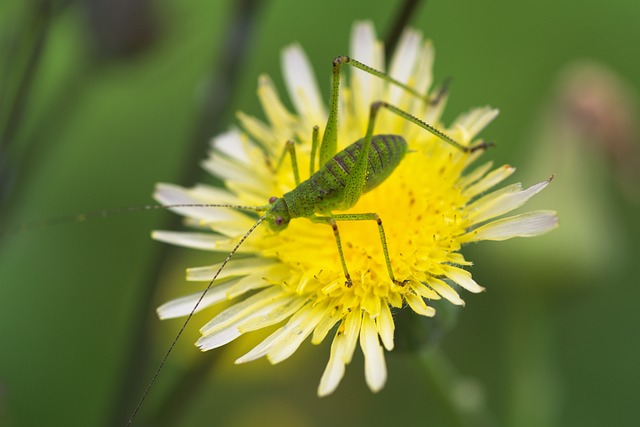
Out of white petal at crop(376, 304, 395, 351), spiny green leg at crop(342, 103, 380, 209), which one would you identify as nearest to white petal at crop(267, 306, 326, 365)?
white petal at crop(376, 304, 395, 351)

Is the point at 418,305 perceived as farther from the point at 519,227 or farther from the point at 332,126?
the point at 332,126

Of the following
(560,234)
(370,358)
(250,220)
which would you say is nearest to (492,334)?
(560,234)

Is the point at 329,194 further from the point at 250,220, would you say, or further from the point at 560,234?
the point at 560,234

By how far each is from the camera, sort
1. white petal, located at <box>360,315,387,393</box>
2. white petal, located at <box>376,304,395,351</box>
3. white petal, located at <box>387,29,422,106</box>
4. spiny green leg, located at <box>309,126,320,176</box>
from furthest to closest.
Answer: white petal, located at <box>387,29,422,106</box> → spiny green leg, located at <box>309,126,320,176</box> → white petal, located at <box>376,304,395,351</box> → white petal, located at <box>360,315,387,393</box>

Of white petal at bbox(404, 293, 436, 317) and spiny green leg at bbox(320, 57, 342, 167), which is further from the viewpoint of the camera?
spiny green leg at bbox(320, 57, 342, 167)

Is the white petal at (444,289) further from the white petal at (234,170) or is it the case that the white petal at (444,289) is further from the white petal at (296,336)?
the white petal at (234,170)

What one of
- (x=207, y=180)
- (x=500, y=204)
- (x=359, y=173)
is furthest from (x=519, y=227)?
(x=207, y=180)

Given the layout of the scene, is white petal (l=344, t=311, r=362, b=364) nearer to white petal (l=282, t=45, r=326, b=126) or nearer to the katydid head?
the katydid head
